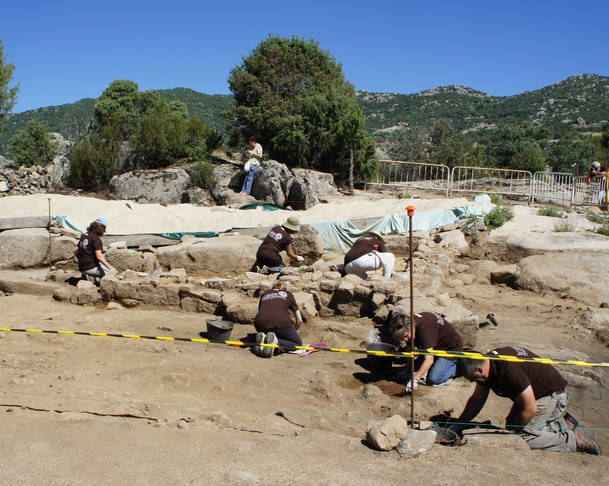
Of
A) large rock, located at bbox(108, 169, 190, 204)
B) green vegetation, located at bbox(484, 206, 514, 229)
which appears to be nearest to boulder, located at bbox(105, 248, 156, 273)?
large rock, located at bbox(108, 169, 190, 204)

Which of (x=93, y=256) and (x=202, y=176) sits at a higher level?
(x=202, y=176)

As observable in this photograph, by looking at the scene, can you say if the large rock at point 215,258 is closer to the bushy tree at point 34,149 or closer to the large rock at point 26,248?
the large rock at point 26,248

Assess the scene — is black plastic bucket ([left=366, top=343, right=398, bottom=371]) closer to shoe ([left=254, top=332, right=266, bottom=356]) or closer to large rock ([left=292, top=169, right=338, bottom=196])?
shoe ([left=254, top=332, right=266, bottom=356])

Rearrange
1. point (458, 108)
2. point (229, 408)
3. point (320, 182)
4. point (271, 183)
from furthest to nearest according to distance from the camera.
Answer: point (458, 108)
point (320, 182)
point (271, 183)
point (229, 408)

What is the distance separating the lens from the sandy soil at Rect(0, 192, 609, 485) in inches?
138

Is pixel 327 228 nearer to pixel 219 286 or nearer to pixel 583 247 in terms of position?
pixel 219 286

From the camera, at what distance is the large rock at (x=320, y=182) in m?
16.8

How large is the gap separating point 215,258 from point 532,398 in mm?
6911

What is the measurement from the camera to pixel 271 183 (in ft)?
53.0

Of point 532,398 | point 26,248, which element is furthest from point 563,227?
point 26,248

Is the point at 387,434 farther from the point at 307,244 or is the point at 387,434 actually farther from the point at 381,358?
the point at 307,244

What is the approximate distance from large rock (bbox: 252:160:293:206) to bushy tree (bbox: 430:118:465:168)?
43.0 feet

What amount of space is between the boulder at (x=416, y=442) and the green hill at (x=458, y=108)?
5195cm

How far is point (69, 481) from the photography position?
329 centimetres
